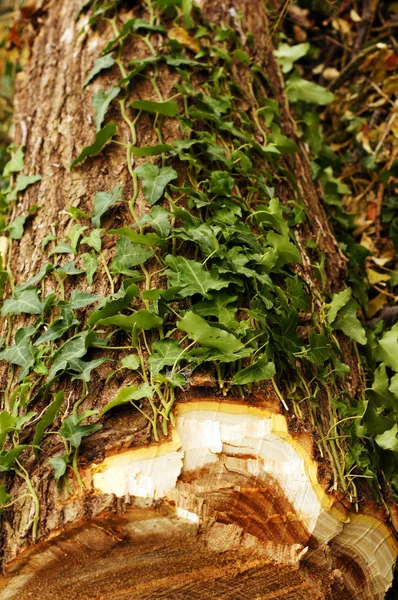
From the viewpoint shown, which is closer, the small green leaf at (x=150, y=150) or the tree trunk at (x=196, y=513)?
the tree trunk at (x=196, y=513)

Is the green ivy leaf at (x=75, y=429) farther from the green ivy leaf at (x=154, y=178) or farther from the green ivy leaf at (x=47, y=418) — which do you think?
the green ivy leaf at (x=154, y=178)

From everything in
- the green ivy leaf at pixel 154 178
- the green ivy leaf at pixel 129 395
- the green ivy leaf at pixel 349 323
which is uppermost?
the green ivy leaf at pixel 154 178

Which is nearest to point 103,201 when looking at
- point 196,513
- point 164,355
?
point 164,355

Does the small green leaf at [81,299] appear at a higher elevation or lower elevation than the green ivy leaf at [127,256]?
lower

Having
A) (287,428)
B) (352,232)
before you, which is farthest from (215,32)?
(287,428)

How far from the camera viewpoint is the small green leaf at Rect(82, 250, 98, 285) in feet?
5.57

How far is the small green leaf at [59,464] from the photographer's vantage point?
1374 mm

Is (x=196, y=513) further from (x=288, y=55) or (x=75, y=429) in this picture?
(x=288, y=55)

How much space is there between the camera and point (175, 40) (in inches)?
85.6

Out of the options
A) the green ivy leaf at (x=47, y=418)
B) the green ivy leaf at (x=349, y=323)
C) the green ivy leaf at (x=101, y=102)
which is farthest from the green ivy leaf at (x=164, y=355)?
the green ivy leaf at (x=101, y=102)

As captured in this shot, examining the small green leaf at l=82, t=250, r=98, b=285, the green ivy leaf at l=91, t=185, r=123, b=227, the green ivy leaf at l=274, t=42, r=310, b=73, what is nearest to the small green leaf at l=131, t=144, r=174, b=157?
the green ivy leaf at l=91, t=185, r=123, b=227

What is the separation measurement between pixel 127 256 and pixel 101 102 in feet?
2.26

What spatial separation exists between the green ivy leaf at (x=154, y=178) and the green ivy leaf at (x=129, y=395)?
0.59 metres

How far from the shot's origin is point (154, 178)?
183 centimetres
